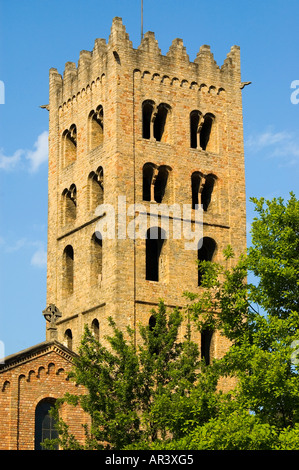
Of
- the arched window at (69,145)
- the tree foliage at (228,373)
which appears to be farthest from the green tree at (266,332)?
the arched window at (69,145)

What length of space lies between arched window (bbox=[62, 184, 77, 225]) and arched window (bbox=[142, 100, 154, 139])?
4722 millimetres

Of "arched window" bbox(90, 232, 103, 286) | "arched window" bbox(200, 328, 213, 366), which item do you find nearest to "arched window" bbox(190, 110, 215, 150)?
"arched window" bbox(90, 232, 103, 286)

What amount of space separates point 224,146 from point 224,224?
4.18m

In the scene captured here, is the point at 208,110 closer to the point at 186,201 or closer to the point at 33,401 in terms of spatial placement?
the point at 186,201

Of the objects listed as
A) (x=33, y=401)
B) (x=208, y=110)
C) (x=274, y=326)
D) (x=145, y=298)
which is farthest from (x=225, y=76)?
(x=274, y=326)

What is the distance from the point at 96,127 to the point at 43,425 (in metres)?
18.5

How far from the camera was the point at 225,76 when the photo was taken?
6419 cm

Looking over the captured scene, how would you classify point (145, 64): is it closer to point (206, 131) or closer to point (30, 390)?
point (206, 131)

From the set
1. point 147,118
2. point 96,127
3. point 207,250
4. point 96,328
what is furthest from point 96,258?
point 147,118

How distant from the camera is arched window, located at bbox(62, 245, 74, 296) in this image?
61.9m

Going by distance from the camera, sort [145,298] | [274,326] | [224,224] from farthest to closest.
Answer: [224,224], [145,298], [274,326]

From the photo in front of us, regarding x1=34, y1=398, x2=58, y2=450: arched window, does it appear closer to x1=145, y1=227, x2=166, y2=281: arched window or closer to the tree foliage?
the tree foliage
